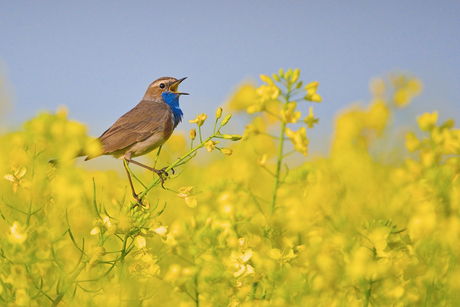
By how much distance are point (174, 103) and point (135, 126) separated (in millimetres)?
666

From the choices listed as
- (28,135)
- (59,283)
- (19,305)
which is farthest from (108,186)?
(19,305)

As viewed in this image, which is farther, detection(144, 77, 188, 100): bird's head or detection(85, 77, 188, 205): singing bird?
detection(144, 77, 188, 100): bird's head

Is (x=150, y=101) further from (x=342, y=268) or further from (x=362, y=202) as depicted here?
(x=342, y=268)

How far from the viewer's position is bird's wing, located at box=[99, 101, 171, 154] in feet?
13.3

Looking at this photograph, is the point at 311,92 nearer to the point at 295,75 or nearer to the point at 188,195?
the point at 295,75

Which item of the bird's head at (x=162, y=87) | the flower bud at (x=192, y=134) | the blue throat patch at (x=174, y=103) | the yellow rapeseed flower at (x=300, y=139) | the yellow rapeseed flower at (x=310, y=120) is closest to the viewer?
the yellow rapeseed flower at (x=300, y=139)

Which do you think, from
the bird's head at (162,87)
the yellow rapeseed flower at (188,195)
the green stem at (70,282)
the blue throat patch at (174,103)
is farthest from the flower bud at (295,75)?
the bird's head at (162,87)

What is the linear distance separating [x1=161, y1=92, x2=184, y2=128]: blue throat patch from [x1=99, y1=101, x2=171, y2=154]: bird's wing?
0.09 m

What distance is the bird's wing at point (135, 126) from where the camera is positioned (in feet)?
13.3

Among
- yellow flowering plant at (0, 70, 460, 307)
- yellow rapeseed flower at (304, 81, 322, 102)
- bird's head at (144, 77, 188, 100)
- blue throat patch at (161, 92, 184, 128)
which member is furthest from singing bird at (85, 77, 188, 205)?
yellow rapeseed flower at (304, 81, 322, 102)

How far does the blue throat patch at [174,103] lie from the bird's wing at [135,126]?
Answer: 0.09m

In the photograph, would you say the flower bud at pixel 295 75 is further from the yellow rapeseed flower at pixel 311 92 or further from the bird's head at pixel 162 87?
the bird's head at pixel 162 87

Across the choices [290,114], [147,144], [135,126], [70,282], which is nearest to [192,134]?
[290,114]

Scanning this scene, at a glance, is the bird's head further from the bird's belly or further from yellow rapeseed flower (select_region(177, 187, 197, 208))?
yellow rapeseed flower (select_region(177, 187, 197, 208))
